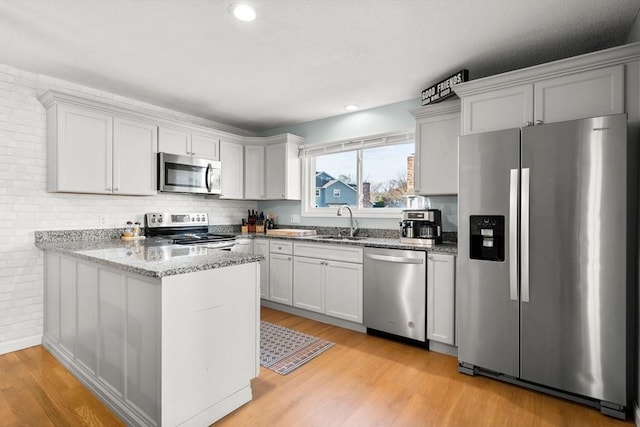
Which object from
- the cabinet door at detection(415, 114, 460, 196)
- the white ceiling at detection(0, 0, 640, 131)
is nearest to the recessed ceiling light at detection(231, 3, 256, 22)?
the white ceiling at detection(0, 0, 640, 131)

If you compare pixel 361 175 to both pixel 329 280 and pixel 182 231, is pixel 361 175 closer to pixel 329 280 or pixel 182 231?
pixel 329 280

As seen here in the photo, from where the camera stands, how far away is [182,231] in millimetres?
4133

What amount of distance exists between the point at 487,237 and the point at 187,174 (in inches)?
128

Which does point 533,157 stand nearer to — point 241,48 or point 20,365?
point 241,48

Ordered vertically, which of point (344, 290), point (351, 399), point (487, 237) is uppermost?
point (487, 237)

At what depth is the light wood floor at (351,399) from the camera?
1.95 metres

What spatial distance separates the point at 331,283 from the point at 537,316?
1.92 m

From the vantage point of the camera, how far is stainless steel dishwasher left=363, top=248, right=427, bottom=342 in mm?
2945

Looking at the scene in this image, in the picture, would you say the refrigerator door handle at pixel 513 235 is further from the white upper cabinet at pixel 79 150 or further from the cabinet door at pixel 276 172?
the white upper cabinet at pixel 79 150

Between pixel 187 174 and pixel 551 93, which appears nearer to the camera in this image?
pixel 551 93

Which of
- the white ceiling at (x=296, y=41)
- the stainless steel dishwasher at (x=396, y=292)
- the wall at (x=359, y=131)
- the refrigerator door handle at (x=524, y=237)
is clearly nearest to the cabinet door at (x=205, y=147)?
the white ceiling at (x=296, y=41)

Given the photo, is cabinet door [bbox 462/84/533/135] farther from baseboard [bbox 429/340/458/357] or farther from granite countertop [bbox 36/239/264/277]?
granite countertop [bbox 36/239/264/277]

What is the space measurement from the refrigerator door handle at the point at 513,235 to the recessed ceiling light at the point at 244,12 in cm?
206

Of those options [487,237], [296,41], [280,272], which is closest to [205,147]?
[280,272]
